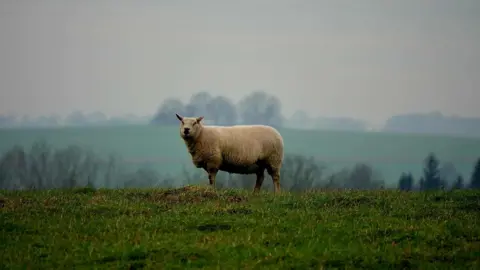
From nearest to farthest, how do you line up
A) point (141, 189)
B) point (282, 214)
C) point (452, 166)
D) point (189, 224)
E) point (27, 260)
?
point (27, 260) → point (189, 224) → point (282, 214) → point (141, 189) → point (452, 166)

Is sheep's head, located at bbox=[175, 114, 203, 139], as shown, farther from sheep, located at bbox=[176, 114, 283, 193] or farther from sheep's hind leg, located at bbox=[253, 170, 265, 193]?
sheep's hind leg, located at bbox=[253, 170, 265, 193]

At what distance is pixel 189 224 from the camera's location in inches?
653

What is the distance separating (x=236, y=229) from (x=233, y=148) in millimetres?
9863

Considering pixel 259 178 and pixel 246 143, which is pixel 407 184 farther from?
pixel 246 143

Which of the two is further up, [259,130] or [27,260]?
[259,130]

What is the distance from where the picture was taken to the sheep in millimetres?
25594

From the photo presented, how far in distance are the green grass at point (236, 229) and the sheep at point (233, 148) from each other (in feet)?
12.7

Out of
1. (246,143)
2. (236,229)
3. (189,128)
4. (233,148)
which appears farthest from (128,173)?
(236,229)

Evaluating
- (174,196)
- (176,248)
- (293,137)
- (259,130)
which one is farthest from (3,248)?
(293,137)

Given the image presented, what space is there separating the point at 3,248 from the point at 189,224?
149 inches

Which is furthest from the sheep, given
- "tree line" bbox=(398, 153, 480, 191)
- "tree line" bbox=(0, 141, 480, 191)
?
"tree line" bbox=(0, 141, 480, 191)

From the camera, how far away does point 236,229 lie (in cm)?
1625

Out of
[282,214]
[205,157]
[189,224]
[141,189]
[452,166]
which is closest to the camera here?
[189,224]

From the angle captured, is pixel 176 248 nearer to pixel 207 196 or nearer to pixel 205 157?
pixel 207 196
